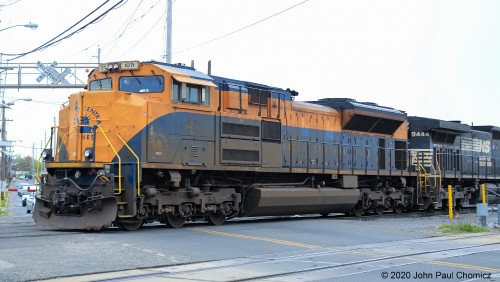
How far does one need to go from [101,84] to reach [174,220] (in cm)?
390

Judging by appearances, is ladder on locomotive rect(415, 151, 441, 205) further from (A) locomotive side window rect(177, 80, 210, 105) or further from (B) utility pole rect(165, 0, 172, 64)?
(A) locomotive side window rect(177, 80, 210, 105)

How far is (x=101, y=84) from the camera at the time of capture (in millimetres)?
15438

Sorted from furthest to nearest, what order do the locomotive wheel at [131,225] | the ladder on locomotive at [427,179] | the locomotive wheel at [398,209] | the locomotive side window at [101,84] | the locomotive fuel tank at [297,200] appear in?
the ladder on locomotive at [427,179] → the locomotive wheel at [398,209] → the locomotive fuel tank at [297,200] → the locomotive side window at [101,84] → the locomotive wheel at [131,225]

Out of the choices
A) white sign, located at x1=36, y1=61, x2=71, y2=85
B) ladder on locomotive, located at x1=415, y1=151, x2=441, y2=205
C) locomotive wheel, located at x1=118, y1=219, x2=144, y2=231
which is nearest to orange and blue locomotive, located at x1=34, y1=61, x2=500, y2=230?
locomotive wheel, located at x1=118, y1=219, x2=144, y2=231

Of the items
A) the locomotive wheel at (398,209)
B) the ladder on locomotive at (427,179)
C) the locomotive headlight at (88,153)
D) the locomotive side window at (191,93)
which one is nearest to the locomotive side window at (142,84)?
the locomotive side window at (191,93)

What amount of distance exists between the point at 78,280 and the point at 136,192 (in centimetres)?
564

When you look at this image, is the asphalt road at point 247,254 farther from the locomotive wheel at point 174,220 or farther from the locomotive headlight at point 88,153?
the locomotive headlight at point 88,153

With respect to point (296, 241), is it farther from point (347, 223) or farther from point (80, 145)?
point (80, 145)

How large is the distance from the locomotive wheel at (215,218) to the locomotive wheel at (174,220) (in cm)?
98

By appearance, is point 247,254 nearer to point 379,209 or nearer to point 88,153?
point 88,153

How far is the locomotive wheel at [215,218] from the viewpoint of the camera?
52.8 feet

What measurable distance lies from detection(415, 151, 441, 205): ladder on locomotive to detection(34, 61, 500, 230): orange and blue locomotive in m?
3.61

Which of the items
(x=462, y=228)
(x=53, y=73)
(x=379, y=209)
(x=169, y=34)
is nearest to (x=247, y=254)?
(x=462, y=228)

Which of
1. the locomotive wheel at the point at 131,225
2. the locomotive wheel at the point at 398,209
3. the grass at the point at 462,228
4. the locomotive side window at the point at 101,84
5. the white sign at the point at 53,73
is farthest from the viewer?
the white sign at the point at 53,73
